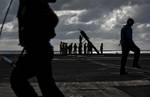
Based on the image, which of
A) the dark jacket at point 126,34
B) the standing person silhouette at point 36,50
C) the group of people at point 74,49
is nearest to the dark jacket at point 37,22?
the standing person silhouette at point 36,50

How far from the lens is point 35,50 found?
7414 millimetres

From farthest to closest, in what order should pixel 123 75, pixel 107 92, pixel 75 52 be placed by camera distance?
1. pixel 75 52
2. pixel 123 75
3. pixel 107 92

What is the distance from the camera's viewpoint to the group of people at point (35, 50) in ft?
24.2

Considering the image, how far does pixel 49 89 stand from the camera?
7336 millimetres

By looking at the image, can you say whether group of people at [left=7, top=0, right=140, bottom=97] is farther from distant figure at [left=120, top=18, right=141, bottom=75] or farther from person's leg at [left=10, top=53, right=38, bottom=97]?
distant figure at [left=120, top=18, right=141, bottom=75]

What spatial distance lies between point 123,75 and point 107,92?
5859 mm

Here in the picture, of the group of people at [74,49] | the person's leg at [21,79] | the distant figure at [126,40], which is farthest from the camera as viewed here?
the group of people at [74,49]

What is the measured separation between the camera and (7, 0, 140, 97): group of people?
737 centimetres

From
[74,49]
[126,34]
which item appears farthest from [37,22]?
[74,49]

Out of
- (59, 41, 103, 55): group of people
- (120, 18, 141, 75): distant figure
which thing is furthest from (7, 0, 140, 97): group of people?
(59, 41, 103, 55): group of people

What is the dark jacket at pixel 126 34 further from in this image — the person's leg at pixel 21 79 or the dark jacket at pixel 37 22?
the person's leg at pixel 21 79

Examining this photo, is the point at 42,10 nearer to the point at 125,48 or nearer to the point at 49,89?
the point at 49,89

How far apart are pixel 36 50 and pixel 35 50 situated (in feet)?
0.04

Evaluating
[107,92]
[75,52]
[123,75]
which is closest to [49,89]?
[107,92]
